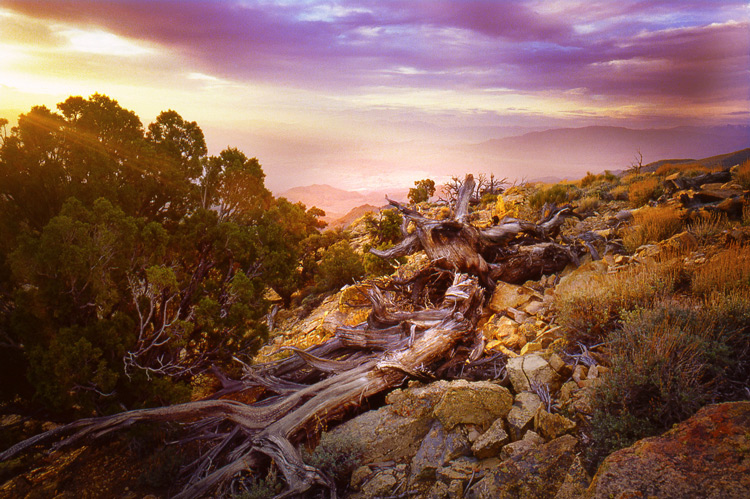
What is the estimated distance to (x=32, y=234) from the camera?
5602 millimetres

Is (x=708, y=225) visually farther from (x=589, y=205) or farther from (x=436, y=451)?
(x=436, y=451)

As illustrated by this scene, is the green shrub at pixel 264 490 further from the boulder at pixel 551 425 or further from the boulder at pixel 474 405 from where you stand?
the boulder at pixel 551 425

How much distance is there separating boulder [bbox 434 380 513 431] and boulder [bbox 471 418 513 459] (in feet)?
0.93

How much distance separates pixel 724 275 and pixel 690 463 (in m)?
3.78

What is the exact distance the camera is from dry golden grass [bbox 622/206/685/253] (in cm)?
802

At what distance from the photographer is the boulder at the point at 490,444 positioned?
3.75m

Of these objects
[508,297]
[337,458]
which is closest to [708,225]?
[508,297]

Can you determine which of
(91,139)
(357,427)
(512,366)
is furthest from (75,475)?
(512,366)

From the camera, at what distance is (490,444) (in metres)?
3.75

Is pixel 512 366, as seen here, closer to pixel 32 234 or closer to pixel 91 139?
pixel 32 234

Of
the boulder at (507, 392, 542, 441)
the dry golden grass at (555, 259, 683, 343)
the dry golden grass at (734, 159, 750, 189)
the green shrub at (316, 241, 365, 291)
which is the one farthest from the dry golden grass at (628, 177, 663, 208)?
the boulder at (507, 392, 542, 441)

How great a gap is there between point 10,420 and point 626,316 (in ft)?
30.5

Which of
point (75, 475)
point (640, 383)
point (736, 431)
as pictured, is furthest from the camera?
point (75, 475)

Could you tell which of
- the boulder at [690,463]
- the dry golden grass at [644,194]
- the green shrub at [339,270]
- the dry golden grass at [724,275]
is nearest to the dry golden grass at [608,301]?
the dry golden grass at [724,275]
